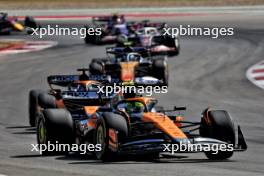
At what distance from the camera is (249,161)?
43.9ft

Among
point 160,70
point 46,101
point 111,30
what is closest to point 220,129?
point 46,101

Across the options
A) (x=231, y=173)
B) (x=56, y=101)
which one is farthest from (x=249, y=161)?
(x=56, y=101)

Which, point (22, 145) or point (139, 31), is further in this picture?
point (139, 31)

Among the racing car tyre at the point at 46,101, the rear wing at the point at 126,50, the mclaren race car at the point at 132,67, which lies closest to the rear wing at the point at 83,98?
the racing car tyre at the point at 46,101

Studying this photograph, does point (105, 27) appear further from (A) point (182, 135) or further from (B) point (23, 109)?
(A) point (182, 135)

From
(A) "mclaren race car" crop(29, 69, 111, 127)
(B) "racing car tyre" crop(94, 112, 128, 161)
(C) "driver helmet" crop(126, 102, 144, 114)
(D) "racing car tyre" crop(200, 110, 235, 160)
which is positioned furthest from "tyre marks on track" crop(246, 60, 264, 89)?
(B) "racing car tyre" crop(94, 112, 128, 161)

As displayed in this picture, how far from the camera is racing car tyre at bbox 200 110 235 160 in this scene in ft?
44.6

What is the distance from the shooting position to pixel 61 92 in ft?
61.5

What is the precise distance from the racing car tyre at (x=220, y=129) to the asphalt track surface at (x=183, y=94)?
196 millimetres

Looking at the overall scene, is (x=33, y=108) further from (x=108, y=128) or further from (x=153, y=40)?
(x=153, y=40)

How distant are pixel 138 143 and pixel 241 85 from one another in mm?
12883

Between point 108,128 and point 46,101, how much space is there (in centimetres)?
518

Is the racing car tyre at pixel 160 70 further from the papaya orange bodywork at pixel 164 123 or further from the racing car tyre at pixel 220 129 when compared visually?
the racing car tyre at pixel 220 129

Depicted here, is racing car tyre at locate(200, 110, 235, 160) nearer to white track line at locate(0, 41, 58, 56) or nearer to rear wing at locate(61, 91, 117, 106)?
rear wing at locate(61, 91, 117, 106)
